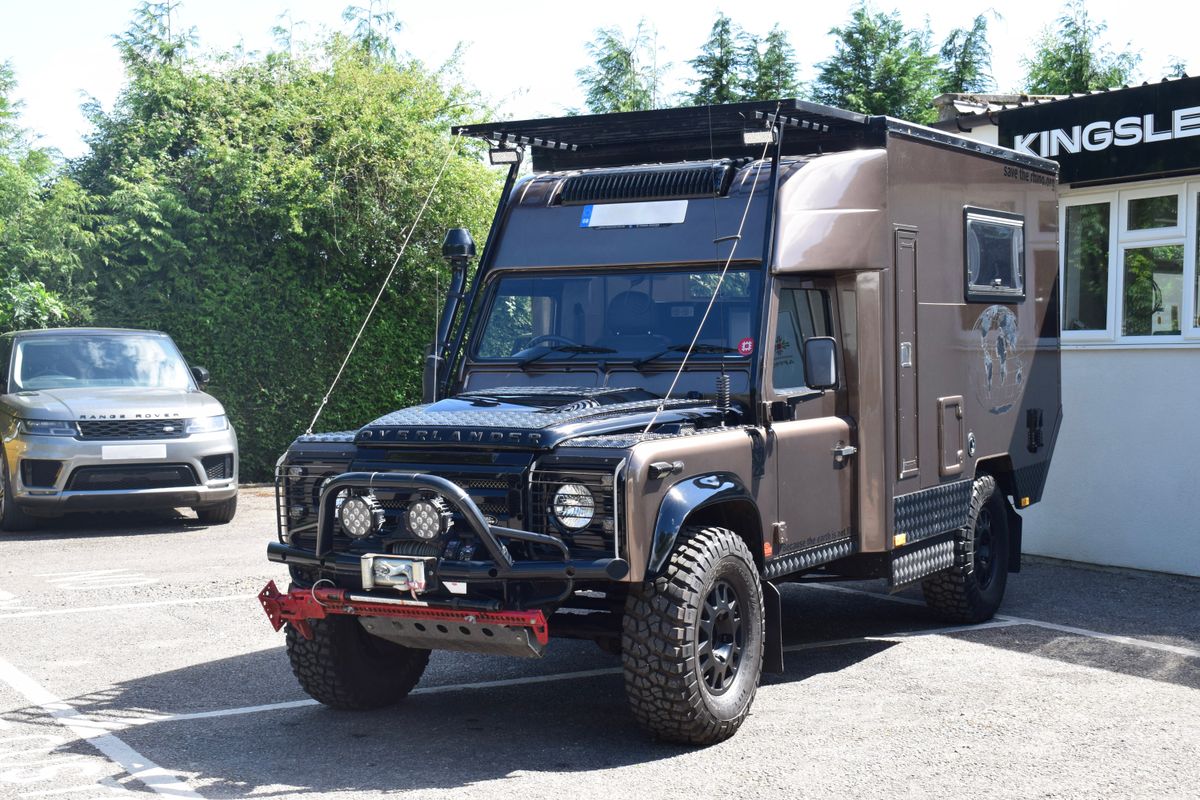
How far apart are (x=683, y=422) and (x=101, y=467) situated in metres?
8.30

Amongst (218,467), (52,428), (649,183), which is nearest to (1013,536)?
(649,183)

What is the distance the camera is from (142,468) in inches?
520

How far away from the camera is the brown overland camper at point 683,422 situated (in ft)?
19.1

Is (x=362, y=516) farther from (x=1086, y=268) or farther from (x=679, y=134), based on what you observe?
(x=1086, y=268)

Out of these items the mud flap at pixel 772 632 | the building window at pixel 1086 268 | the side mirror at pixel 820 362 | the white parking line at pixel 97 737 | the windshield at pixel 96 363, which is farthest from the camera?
the windshield at pixel 96 363

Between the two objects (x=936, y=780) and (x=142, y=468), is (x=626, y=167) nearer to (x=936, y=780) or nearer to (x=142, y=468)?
(x=936, y=780)

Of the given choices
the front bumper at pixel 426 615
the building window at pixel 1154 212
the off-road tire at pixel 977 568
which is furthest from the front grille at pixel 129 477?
the building window at pixel 1154 212

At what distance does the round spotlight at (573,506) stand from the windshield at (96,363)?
952 centimetres

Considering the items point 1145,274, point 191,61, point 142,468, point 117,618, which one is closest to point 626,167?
point 117,618

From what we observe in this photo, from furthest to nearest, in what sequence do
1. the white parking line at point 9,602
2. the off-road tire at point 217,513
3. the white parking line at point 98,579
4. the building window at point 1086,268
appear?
the off-road tire at point 217,513 → the building window at point 1086,268 → the white parking line at point 98,579 → the white parking line at point 9,602

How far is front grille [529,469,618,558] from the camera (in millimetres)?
5676

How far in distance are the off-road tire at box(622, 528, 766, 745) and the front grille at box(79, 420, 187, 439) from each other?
8.49m

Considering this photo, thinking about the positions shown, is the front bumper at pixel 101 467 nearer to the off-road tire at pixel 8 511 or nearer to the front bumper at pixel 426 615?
the off-road tire at pixel 8 511

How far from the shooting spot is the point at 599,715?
6.71 meters
